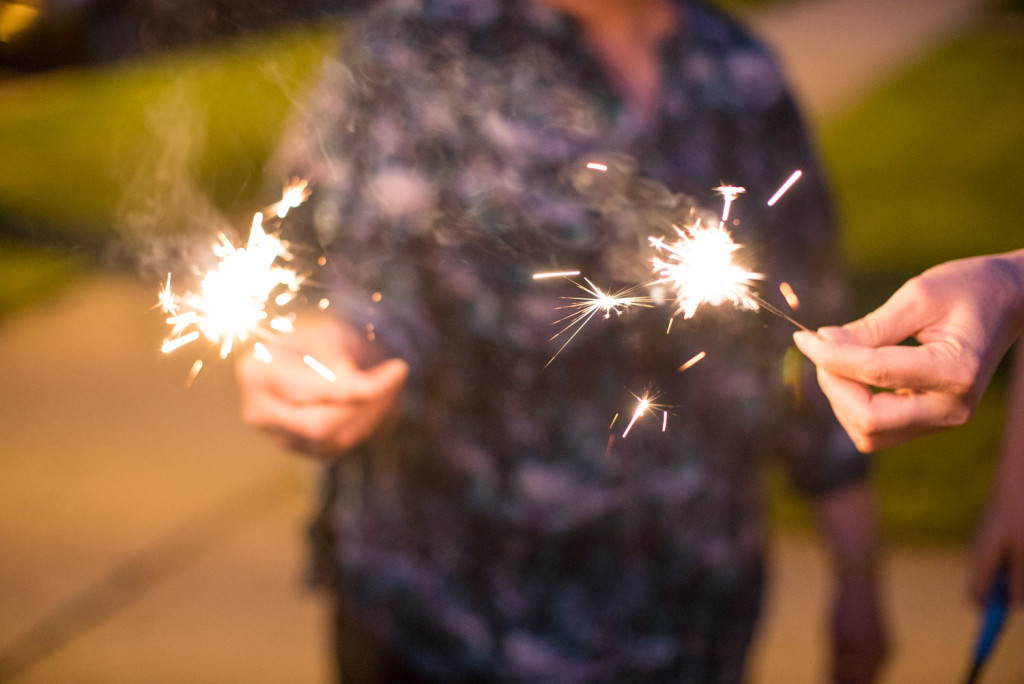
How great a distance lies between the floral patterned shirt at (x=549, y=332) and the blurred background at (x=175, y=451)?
11.4 inches

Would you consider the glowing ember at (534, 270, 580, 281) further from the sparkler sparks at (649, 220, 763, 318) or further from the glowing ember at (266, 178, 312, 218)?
the glowing ember at (266, 178, 312, 218)

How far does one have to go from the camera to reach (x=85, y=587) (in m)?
2.91

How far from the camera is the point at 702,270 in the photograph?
1.07 metres

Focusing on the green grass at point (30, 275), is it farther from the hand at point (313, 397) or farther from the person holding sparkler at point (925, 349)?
the person holding sparkler at point (925, 349)

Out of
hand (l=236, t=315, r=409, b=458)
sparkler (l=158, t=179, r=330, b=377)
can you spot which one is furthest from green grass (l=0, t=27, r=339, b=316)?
hand (l=236, t=315, r=409, b=458)

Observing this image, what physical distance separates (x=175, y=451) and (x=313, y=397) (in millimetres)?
2960

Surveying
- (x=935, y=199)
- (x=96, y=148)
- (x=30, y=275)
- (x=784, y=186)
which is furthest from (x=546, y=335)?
(x=96, y=148)

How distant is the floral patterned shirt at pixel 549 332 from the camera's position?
49.1 inches

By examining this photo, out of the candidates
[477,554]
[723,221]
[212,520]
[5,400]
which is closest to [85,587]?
[212,520]

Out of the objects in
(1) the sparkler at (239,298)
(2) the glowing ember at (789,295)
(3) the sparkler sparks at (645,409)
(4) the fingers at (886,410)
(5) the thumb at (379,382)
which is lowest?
(4) the fingers at (886,410)

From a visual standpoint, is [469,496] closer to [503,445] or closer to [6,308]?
[503,445]

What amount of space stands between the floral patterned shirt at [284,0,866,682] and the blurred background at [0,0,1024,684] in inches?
11.4

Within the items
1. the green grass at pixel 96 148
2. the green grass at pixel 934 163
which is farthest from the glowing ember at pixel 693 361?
the green grass at pixel 934 163

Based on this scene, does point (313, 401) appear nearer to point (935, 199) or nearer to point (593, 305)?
point (593, 305)
